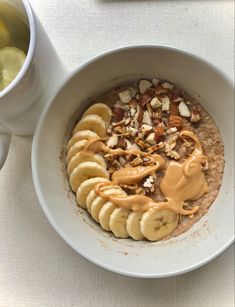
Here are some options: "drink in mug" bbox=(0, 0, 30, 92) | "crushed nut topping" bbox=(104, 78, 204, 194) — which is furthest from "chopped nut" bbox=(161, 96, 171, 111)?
"drink in mug" bbox=(0, 0, 30, 92)

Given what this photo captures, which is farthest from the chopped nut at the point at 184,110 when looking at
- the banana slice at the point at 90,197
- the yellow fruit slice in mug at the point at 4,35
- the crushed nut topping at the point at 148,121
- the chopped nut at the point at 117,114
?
the yellow fruit slice in mug at the point at 4,35

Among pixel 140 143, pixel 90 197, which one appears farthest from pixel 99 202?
pixel 140 143

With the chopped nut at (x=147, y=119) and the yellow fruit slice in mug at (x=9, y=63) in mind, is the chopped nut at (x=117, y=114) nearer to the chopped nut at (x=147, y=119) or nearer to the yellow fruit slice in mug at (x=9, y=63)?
the chopped nut at (x=147, y=119)

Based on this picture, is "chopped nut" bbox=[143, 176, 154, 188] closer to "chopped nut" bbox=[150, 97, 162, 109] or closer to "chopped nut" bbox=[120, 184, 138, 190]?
"chopped nut" bbox=[120, 184, 138, 190]

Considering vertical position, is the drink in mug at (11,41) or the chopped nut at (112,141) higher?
the drink in mug at (11,41)

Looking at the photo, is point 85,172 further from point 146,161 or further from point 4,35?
point 4,35

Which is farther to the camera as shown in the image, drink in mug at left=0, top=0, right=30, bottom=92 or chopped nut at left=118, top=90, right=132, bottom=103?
chopped nut at left=118, top=90, right=132, bottom=103
